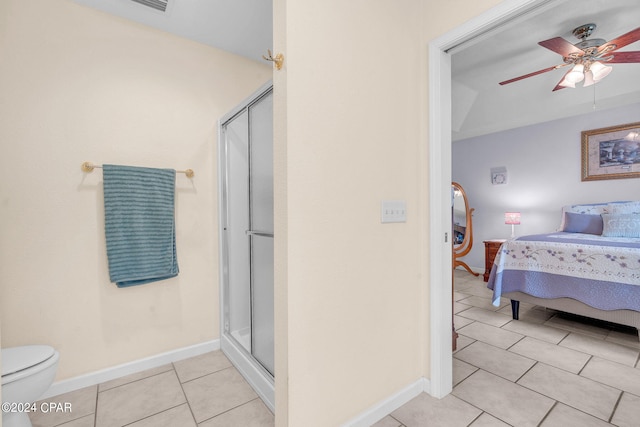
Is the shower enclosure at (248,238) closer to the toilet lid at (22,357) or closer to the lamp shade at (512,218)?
the toilet lid at (22,357)

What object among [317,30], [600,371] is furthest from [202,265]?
[600,371]

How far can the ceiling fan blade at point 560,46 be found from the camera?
225 cm

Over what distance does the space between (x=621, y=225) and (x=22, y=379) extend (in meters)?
5.06

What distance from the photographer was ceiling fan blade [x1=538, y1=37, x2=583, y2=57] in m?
2.25

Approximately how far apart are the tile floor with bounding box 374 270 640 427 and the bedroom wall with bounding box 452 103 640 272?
1.91 metres

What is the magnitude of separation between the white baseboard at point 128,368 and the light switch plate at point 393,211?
1.76 metres

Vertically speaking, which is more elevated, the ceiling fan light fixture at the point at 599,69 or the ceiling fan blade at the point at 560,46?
the ceiling fan blade at the point at 560,46

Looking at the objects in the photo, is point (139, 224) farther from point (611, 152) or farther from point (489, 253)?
point (611, 152)

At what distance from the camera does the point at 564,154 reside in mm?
4152

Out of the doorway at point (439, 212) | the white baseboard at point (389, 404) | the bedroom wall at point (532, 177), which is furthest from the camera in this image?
the bedroom wall at point (532, 177)

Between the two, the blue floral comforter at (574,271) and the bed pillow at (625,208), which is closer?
the blue floral comforter at (574,271)

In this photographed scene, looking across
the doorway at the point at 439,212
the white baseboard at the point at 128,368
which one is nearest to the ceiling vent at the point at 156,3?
the doorway at the point at 439,212

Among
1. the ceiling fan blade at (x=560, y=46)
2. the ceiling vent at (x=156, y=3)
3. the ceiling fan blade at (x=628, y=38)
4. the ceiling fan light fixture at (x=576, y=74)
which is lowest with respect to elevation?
the ceiling fan light fixture at (x=576, y=74)

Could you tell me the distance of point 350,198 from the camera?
4.79 feet
